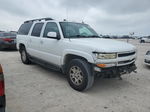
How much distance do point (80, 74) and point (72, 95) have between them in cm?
57

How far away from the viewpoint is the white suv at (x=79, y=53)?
124 inches

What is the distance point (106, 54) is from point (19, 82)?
9.23ft

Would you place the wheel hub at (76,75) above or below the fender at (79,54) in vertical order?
below

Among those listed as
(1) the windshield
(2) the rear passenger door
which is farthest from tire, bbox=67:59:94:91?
(2) the rear passenger door

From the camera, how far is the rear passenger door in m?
4.95

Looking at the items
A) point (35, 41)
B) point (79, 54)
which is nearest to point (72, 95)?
point (79, 54)

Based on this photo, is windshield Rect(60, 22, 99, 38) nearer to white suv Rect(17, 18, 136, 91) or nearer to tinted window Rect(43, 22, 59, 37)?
white suv Rect(17, 18, 136, 91)

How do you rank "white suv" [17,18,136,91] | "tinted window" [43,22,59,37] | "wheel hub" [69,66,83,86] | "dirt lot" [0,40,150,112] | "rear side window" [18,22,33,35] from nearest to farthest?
"dirt lot" [0,40,150,112] < "white suv" [17,18,136,91] < "wheel hub" [69,66,83,86] < "tinted window" [43,22,59,37] < "rear side window" [18,22,33,35]

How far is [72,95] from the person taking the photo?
3.40m

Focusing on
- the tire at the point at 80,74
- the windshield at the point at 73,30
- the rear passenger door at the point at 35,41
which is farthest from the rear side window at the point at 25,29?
the tire at the point at 80,74

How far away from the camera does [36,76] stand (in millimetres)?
4762

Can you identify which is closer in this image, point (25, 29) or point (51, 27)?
point (51, 27)

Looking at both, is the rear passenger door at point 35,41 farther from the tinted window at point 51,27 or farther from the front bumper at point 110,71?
the front bumper at point 110,71

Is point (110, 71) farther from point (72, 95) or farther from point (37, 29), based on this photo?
point (37, 29)
